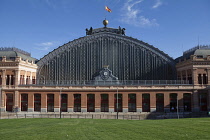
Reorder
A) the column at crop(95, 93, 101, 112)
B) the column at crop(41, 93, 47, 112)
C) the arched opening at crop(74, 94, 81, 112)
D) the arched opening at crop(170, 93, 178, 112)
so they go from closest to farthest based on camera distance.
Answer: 1. the column at crop(95, 93, 101, 112)
2. the arched opening at crop(170, 93, 178, 112)
3. the column at crop(41, 93, 47, 112)
4. the arched opening at crop(74, 94, 81, 112)

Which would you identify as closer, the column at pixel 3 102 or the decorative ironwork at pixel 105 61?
the column at pixel 3 102

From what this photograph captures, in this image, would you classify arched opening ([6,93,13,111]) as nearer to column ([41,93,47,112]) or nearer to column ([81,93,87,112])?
column ([41,93,47,112])

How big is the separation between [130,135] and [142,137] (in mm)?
1733

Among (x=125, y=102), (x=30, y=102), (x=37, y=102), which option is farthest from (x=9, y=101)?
(x=125, y=102)

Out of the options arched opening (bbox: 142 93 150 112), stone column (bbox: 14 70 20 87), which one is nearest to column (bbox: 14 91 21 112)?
stone column (bbox: 14 70 20 87)

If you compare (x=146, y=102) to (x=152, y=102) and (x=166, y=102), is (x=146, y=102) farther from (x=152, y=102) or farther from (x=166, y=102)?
(x=166, y=102)

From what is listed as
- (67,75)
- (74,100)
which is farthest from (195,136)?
(67,75)

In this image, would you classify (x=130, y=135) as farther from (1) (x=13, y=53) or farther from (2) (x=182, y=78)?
(1) (x=13, y=53)

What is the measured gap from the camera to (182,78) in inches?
2906

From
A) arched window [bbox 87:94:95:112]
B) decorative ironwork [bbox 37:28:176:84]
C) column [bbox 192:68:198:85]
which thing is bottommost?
arched window [bbox 87:94:95:112]

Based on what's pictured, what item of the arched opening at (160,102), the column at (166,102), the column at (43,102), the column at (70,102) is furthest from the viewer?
the column at (43,102)

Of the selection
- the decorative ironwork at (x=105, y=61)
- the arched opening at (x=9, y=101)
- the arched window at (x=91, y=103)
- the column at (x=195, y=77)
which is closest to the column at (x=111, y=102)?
the arched window at (x=91, y=103)

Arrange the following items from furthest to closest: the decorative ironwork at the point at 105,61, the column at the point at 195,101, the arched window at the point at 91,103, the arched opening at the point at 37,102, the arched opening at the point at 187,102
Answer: the decorative ironwork at the point at 105,61
the arched opening at the point at 37,102
the arched window at the point at 91,103
the arched opening at the point at 187,102
the column at the point at 195,101

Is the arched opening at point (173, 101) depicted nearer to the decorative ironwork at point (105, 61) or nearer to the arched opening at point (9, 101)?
the decorative ironwork at point (105, 61)
